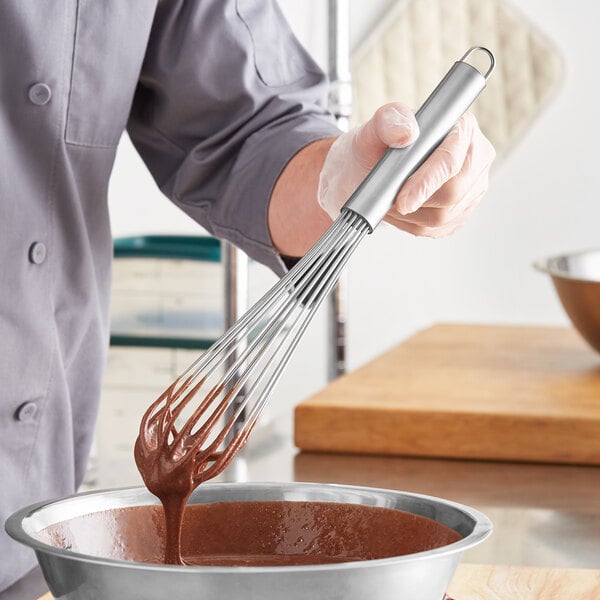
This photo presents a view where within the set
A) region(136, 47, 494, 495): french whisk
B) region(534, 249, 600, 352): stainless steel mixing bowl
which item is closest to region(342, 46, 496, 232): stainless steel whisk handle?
region(136, 47, 494, 495): french whisk

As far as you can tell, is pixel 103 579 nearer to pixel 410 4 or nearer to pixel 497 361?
pixel 497 361

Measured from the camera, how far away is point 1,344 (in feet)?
2.26

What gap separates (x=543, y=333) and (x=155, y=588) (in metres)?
1.02

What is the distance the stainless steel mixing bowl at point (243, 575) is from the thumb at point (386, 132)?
0.17m

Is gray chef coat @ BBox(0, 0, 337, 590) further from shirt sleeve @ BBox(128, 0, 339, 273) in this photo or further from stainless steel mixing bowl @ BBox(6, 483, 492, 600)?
stainless steel mixing bowl @ BBox(6, 483, 492, 600)

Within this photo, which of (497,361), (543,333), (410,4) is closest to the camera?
(497,361)

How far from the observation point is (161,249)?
1700 millimetres

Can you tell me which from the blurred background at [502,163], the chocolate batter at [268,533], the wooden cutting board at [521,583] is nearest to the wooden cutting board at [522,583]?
the wooden cutting board at [521,583]

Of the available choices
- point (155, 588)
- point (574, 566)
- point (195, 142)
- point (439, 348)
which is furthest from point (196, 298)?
point (155, 588)

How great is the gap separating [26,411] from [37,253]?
0.10 metres

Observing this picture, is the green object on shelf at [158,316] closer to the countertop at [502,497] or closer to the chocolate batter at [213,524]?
the countertop at [502,497]

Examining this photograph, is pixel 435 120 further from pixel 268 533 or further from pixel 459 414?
pixel 459 414

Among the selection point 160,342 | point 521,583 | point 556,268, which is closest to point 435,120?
point 521,583

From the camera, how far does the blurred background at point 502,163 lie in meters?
2.48
